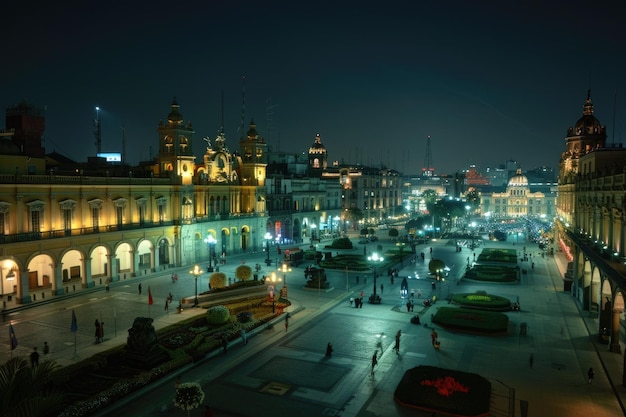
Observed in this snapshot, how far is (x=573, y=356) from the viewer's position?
3047 centimetres

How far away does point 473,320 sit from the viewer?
3659 centimetres

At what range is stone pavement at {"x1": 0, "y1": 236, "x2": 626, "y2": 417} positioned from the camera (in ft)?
77.8

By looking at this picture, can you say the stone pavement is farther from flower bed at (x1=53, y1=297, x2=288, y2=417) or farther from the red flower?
the red flower

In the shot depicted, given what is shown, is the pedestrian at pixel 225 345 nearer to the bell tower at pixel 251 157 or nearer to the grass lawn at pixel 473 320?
the grass lawn at pixel 473 320

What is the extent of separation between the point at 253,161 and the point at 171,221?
66.5 ft

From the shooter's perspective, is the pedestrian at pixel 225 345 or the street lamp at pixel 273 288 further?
the street lamp at pixel 273 288

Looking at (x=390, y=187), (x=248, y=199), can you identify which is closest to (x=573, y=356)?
(x=248, y=199)

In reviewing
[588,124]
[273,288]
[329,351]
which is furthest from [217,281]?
[588,124]

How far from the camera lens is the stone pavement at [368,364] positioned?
23.7 metres

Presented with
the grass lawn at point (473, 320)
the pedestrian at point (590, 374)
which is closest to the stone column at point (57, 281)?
the grass lawn at point (473, 320)

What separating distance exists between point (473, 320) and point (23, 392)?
3064 cm

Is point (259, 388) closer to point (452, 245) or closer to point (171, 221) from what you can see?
point (171, 221)

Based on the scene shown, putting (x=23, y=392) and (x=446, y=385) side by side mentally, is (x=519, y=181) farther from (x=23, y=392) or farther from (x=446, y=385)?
(x=23, y=392)

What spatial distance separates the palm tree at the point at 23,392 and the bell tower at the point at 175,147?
161 ft
